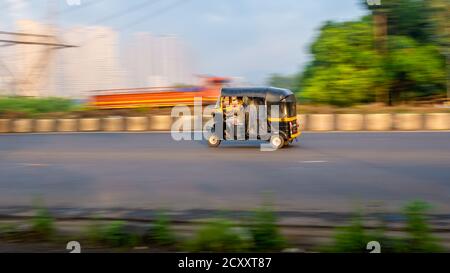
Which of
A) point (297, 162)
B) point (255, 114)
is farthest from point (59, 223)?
point (255, 114)

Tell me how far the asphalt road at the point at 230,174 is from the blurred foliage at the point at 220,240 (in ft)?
7.67

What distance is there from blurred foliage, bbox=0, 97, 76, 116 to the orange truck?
1949 millimetres

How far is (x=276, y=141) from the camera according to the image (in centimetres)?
1477

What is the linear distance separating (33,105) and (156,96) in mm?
6759

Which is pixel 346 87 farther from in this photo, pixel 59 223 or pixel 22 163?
pixel 59 223

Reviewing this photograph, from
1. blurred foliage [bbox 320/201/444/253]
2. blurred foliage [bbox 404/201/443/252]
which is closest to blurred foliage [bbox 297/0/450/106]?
blurred foliage [bbox 404/201/443/252]

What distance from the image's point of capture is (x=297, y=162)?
12344 mm

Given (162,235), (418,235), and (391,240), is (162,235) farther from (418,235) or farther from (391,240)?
(418,235)

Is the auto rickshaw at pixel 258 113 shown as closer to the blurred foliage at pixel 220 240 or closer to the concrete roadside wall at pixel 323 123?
the concrete roadside wall at pixel 323 123

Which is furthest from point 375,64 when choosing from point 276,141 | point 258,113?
point 258,113

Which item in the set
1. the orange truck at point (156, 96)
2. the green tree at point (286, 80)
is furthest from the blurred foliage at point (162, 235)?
the green tree at point (286, 80)

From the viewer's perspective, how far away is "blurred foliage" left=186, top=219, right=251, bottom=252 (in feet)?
18.4

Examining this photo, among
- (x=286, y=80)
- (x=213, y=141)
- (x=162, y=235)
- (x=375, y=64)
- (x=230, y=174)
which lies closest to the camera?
(x=162, y=235)
